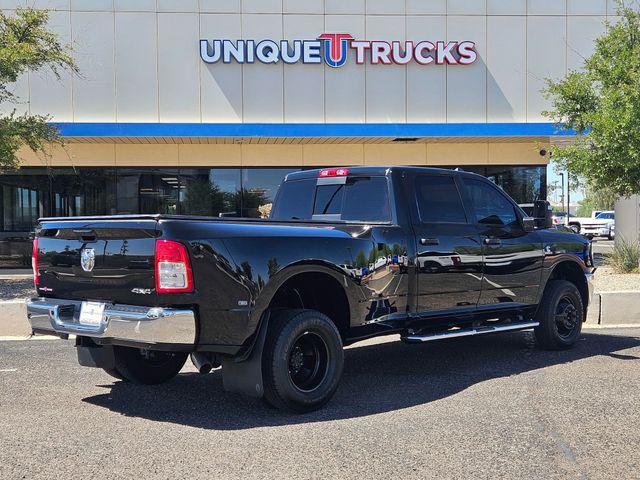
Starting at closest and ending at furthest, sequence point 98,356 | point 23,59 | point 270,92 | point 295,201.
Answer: point 98,356
point 295,201
point 23,59
point 270,92

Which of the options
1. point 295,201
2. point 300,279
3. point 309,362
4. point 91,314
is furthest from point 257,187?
point 91,314

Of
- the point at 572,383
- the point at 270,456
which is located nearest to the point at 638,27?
the point at 572,383

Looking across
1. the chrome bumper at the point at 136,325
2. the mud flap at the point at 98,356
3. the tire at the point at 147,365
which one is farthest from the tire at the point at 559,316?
the mud flap at the point at 98,356

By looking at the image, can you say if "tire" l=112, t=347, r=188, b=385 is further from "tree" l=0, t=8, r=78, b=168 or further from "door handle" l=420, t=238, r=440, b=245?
"tree" l=0, t=8, r=78, b=168

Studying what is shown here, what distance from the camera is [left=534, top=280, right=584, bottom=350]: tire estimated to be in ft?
24.6

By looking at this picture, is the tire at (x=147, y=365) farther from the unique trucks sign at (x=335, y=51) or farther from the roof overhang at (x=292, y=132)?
the unique trucks sign at (x=335, y=51)

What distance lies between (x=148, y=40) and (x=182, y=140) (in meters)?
2.73

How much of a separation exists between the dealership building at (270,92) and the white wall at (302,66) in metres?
0.04

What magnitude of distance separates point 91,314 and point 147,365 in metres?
1.33

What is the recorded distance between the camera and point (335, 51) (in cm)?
1723

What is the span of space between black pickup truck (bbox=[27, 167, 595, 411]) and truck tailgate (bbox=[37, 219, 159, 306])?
0.01 meters

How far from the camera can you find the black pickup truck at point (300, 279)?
4.66 meters

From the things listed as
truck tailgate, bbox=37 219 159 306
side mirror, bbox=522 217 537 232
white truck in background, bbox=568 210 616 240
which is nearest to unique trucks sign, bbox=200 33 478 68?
side mirror, bbox=522 217 537 232

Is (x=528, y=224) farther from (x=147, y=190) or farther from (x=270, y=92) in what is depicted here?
(x=147, y=190)
